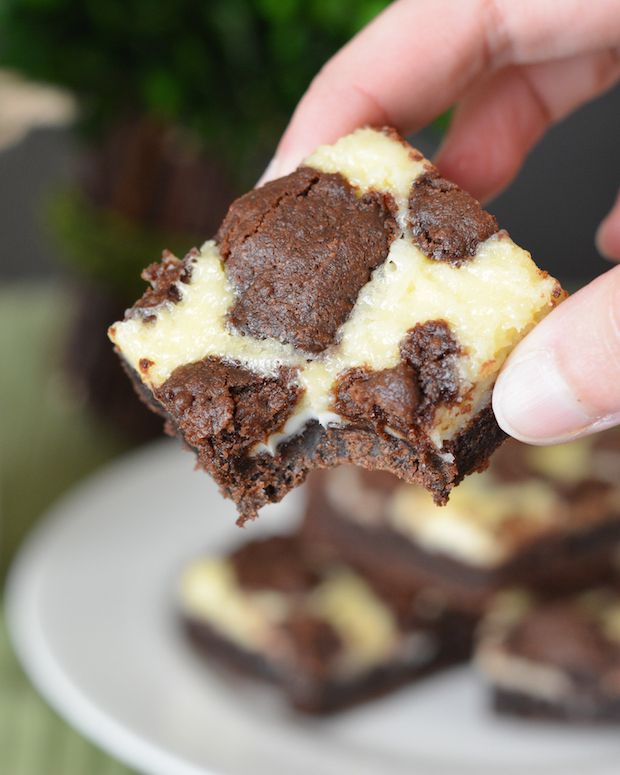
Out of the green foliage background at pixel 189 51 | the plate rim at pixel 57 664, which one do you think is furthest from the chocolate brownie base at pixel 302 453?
the green foliage background at pixel 189 51

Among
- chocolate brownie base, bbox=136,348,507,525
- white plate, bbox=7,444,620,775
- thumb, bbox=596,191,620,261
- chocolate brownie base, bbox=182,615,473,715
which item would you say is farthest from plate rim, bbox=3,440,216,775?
thumb, bbox=596,191,620,261

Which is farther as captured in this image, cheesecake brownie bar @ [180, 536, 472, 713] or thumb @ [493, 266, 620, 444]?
cheesecake brownie bar @ [180, 536, 472, 713]

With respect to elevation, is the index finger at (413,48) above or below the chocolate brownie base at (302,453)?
above

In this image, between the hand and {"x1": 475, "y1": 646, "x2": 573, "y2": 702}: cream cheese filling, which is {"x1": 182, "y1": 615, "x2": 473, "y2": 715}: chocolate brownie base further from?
the hand

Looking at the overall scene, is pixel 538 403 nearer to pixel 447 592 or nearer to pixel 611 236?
pixel 611 236

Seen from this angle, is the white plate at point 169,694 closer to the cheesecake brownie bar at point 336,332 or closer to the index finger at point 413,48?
the cheesecake brownie bar at point 336,332

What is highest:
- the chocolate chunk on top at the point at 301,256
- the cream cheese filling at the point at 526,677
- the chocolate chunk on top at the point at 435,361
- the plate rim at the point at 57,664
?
the chocolate chunk on top at the point at 301,256
